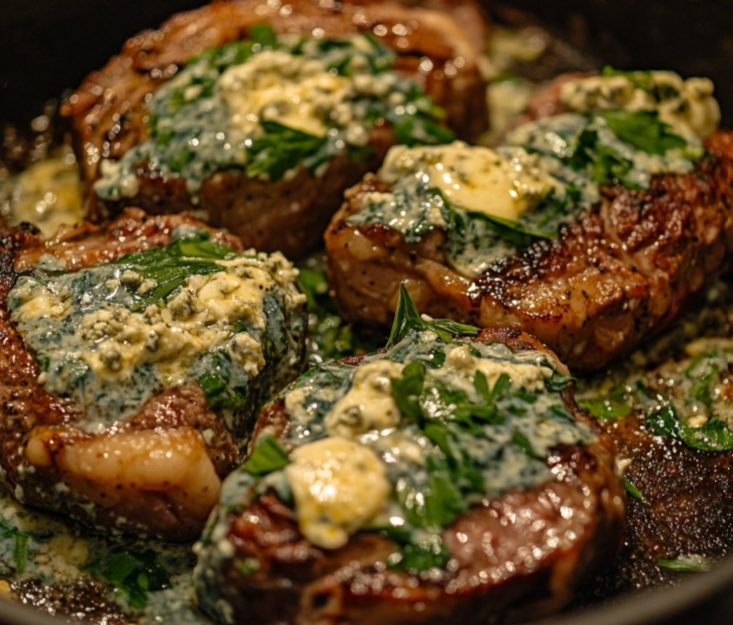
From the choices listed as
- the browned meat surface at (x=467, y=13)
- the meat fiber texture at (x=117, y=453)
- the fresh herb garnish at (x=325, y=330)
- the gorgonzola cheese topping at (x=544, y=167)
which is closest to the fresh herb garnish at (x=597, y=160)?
the gorgonzola cheese topping at (x=544, y=167)

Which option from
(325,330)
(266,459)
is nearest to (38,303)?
(266,459)

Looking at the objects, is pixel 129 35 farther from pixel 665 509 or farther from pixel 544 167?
pixel 665 509

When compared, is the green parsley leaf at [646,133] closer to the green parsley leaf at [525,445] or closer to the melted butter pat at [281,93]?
the melted butter pat at [281,93]

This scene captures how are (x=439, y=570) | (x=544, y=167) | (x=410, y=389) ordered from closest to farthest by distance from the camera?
(x=439, y=570), (x=410, y=389), (x=544, y=167)

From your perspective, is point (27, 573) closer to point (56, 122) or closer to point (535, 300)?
point (535, 300)

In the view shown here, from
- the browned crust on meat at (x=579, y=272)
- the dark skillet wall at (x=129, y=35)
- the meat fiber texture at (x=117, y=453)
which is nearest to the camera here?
the meat fiber texture at (x=117, y=453)

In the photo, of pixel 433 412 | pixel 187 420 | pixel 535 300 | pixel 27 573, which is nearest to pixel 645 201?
pixel 535 300

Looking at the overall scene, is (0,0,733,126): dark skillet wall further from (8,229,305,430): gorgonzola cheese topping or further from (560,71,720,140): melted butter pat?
(8,229,305,430): gorgonzola cheese topping
